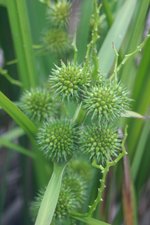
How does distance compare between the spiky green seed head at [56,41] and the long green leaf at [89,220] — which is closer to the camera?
the long green leaf at [89,220]

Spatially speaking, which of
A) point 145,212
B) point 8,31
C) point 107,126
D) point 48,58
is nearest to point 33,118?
point 107,126

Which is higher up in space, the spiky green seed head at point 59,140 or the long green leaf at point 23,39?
the long green leaf at point 23,39

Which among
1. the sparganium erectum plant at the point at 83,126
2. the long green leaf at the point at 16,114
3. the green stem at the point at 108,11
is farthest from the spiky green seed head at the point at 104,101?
the green stem at the point at 108,11

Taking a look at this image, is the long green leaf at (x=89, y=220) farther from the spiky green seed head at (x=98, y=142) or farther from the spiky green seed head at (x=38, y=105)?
the spiky green seed head at (x=38, y=105)

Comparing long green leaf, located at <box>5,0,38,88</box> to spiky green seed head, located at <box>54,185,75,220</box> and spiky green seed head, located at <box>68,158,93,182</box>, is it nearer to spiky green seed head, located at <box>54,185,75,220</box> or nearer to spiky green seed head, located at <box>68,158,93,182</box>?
spiky green seed head, located at <box>68,158,93,182</box>

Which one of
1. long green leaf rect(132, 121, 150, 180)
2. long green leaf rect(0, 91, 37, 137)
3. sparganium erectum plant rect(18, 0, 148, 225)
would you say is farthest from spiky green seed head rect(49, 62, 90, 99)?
long green leaf rect(132, 121, 150, 180)
